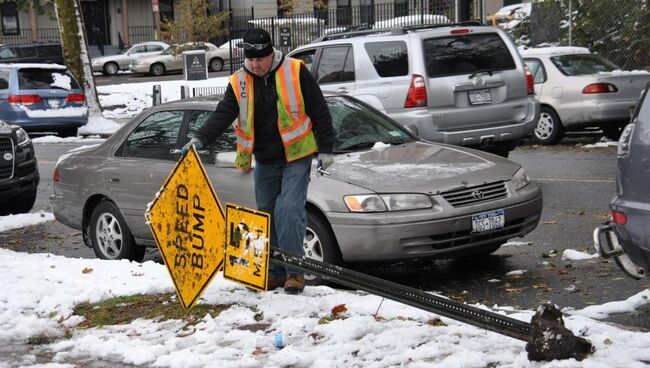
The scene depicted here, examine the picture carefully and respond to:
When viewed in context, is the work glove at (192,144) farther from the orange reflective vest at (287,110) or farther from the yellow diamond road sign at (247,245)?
the yellow diamond road sign at (247,245)

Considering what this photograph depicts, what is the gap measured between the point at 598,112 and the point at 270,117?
36.3ft

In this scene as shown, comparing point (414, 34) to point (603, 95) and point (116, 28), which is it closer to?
point (603, 95)

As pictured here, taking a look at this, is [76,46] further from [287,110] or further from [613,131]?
[287,110]

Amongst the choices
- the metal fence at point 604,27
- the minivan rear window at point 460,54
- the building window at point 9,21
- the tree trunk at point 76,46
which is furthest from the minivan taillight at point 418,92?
the building window at point 9,21

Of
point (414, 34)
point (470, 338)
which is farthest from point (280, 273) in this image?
point (414, 34)

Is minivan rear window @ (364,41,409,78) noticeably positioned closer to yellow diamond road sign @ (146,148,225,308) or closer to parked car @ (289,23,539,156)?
parked car @ (289,23,539,156)

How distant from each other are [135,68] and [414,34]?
32.7 metres

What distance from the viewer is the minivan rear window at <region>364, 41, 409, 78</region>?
13.1m

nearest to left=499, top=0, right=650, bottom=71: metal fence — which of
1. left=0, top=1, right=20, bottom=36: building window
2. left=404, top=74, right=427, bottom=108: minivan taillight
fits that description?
left=404, top=74, right=427, bottom=108: minivan taillight

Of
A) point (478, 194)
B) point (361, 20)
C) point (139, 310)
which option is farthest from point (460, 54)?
point (361, 20)

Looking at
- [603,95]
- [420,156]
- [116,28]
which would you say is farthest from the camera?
[116,28]

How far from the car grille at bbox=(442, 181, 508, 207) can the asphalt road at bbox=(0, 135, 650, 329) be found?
663mm

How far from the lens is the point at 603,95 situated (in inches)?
667

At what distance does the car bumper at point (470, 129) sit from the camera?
12773 mm
